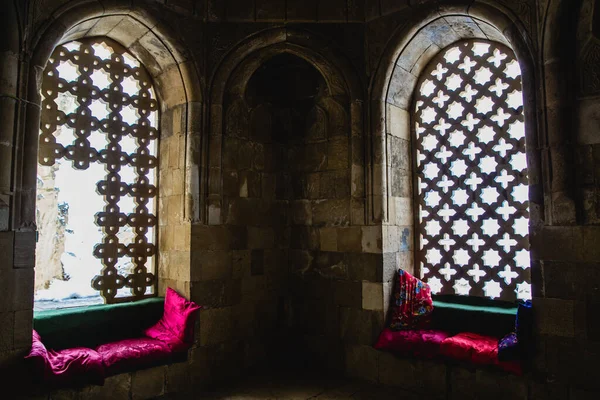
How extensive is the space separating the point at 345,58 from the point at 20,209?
3.12m

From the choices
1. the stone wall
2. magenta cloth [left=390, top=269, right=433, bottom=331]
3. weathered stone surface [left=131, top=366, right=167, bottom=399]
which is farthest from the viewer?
magenta cloth [left=390, top=269, right=433, bottom=331]

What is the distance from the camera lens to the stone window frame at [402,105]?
4180 mm

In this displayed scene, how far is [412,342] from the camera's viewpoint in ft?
13.4

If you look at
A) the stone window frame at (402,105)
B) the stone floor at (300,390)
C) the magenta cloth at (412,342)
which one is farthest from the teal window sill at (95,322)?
the stone window frame at (402,105)

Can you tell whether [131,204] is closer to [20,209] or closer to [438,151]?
[20,209]

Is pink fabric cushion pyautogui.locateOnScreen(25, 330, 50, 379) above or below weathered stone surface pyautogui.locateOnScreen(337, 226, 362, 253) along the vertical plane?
below

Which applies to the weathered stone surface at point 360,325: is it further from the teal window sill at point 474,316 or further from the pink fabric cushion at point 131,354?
the pink fabric cushion at point 131,354

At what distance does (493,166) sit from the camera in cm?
428

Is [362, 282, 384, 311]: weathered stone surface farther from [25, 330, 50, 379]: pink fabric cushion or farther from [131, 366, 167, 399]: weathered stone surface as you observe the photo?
[25, 330, 50, 379]: pink fabric cushion

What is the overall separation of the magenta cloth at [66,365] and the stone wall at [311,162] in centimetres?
14

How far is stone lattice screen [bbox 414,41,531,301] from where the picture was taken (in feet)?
13.6

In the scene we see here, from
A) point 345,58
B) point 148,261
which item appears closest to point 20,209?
point 148,261

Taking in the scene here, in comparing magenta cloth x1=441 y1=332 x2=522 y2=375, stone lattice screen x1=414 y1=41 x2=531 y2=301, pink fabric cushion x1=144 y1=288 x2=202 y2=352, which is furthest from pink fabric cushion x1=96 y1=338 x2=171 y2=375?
stone lattice screen x1=414 y1=41 x2=531 y2=301

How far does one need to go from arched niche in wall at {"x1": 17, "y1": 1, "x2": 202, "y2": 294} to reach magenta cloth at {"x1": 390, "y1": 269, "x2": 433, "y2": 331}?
1.96 metres
